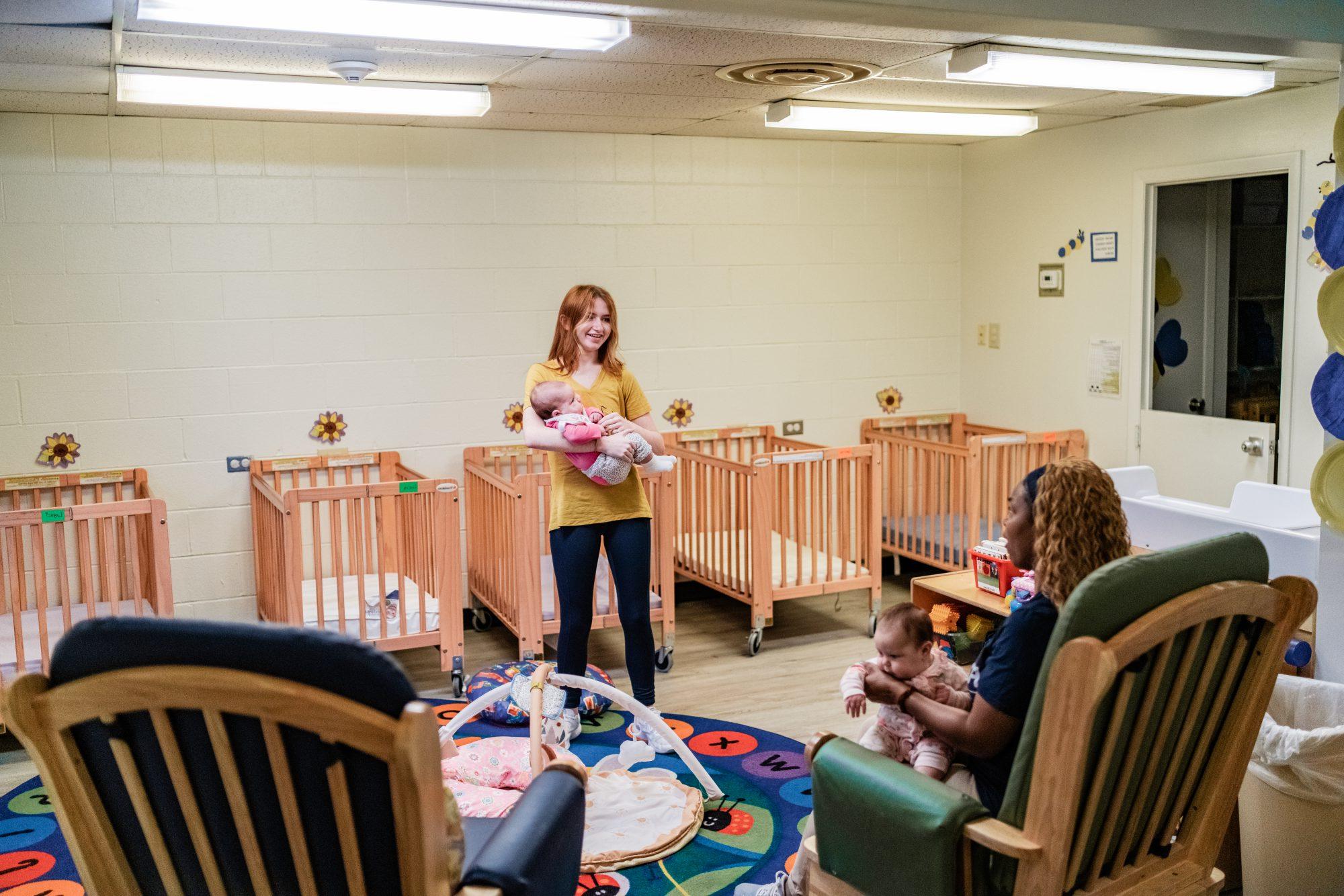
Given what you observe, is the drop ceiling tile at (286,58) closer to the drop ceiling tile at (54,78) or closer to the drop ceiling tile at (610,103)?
the drop ceiling tile at (54,78)

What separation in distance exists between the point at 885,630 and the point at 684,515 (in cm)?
286

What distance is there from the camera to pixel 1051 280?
5344mm

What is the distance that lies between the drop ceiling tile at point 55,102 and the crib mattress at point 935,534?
3.62 m

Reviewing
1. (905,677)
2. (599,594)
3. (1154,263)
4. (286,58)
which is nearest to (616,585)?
(599,594)

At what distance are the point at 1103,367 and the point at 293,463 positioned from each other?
3378 mm

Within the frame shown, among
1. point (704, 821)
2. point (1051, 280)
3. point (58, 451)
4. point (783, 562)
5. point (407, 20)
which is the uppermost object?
point (407, 20)

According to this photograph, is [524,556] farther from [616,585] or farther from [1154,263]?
[1154,263]

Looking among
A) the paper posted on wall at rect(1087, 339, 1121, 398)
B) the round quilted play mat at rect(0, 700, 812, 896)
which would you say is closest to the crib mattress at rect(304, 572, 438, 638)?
the round quilted play mat at rect(0, 700, 812, 896)

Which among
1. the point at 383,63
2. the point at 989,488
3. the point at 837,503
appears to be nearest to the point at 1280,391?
the point at 989,488

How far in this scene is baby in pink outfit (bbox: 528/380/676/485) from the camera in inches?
135

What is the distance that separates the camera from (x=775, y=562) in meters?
4.95

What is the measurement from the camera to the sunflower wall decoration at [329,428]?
4867mm

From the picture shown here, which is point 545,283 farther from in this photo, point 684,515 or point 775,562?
point 775,562

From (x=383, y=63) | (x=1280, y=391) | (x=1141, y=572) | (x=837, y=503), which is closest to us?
(x=1141, y=572)
